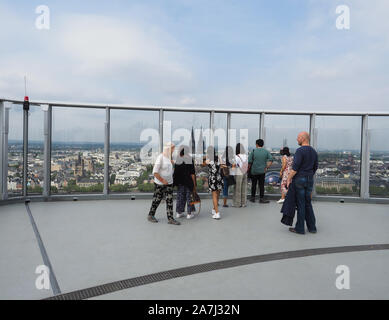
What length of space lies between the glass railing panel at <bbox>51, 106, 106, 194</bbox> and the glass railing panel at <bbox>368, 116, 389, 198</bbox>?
7.96 meters

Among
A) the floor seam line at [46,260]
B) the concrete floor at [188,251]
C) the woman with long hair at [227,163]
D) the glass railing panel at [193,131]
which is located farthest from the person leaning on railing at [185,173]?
the floor seam line at [46,260]

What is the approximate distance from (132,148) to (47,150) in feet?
7.53

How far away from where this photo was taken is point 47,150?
8602 millimetres

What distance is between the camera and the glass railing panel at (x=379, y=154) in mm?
9227

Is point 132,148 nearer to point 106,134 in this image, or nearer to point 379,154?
point 106,134

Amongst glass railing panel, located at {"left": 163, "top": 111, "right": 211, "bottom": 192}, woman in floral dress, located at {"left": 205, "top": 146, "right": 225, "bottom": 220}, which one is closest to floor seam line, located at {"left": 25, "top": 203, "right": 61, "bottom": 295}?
woman in floral dress, located at {"left": 205, "top": 146, "right": 225, "bottom": 220}

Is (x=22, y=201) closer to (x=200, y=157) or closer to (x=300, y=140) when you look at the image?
(x=200, y=157)

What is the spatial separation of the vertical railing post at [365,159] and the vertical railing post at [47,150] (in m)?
9.10

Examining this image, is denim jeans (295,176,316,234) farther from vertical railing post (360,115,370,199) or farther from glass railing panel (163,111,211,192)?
vertical railing post (360,115,370,199)

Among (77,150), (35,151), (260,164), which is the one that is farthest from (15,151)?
(260,164)

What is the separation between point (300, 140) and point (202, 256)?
2.99 metres

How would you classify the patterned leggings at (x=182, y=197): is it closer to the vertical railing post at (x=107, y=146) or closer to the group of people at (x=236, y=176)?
the group of people at (x=236, y=176)

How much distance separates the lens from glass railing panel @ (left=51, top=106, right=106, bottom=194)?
8719 millimetres
